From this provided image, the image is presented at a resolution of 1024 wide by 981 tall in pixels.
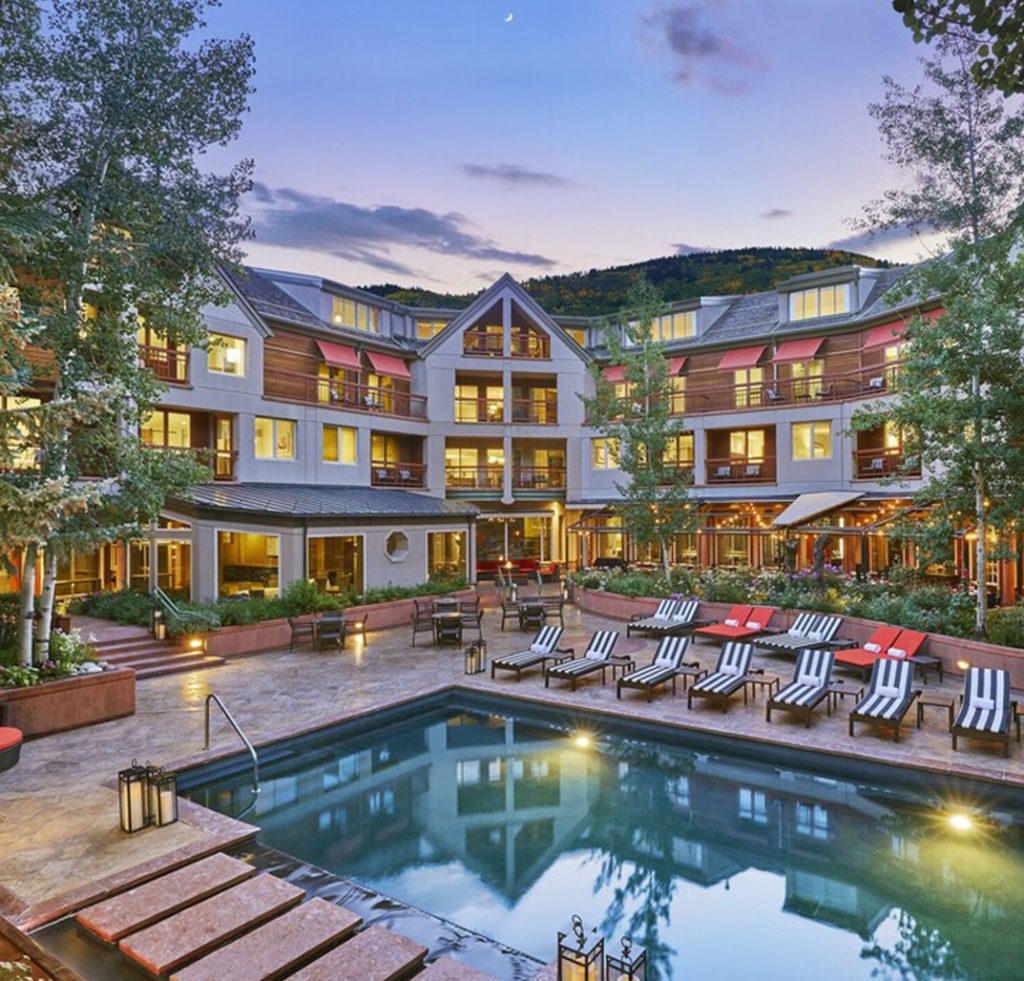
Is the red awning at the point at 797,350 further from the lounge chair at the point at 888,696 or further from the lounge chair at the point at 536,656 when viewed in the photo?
the lounge chair at the point at 888,696

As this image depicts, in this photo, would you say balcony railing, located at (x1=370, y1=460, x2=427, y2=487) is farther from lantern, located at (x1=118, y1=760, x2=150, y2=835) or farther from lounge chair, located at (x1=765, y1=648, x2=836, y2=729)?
lantern, located at (x1=118, y1=760, x2=150, y2=835)

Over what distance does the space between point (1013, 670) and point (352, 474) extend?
22.7 meters

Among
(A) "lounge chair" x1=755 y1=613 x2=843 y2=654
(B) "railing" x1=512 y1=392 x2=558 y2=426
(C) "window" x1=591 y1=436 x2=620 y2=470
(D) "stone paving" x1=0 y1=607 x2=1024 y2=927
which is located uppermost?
(B) "railing" x1=512 y1=392 x2=558 y2=426

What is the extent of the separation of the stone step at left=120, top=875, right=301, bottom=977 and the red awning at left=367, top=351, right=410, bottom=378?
25.7 m

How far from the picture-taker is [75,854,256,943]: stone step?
566cm

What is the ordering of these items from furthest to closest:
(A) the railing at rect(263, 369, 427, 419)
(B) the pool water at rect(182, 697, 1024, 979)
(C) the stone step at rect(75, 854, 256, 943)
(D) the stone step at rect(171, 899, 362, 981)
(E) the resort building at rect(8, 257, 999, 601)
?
1. (A) the railing at rect(263, 369, 427, 419)
2. (E) the resort building at rect(8, 257, 999, 601)
3. (B) the pool water at rect(182, 697, 1024, 979)
4. (C) the stone step at rect(75, 854, 256, 943)
5. (D) the stone step at rect(171, 899, 362, 981)

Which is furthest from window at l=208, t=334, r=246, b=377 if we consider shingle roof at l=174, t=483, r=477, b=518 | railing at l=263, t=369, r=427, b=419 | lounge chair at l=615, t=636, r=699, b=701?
lounge chair at l=615, t=636, r=699, b=701

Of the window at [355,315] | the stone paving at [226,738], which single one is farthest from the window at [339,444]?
the stone paving at [226,738]

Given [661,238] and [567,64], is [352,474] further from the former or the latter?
[661,238]

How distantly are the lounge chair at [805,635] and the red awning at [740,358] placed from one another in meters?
16.5

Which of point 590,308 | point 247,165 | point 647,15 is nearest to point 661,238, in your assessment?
point 590,308

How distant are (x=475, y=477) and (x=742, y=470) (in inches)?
497

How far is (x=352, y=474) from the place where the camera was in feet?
90.6

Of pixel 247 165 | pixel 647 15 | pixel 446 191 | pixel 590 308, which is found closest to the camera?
pixel 247 165
